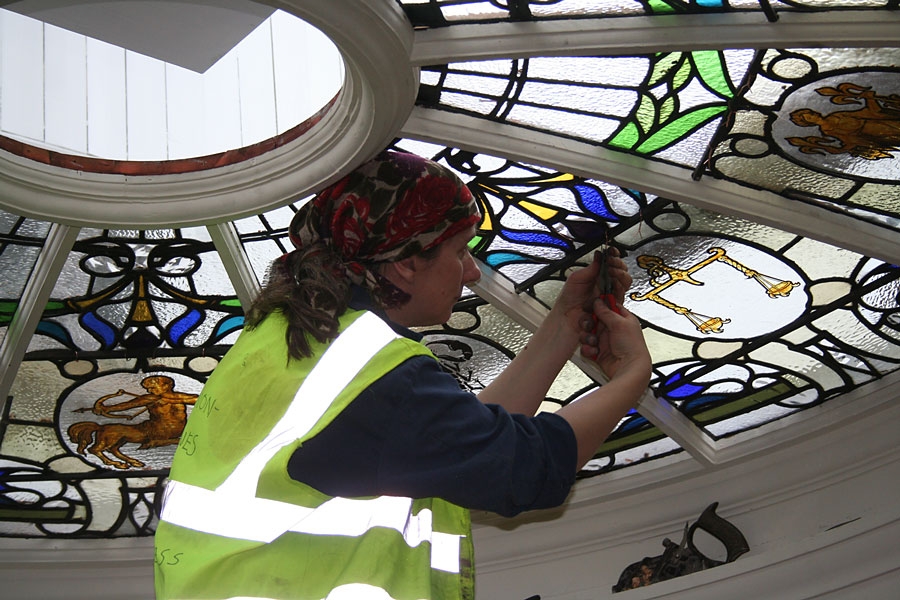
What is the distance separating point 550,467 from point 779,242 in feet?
20.9

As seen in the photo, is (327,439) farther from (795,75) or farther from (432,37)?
(795,75)

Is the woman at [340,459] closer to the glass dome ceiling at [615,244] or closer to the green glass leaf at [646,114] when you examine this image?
the glass dome ceiling at [615,244]

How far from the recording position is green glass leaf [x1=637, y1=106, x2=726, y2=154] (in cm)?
715

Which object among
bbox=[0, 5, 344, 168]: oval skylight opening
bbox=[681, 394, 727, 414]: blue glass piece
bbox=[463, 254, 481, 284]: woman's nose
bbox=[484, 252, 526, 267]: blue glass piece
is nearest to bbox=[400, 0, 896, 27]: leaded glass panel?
bbox=[0, 5, 344, 168]: oval skylight opening

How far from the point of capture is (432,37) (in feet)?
20.7

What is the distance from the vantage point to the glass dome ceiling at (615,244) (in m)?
6.33

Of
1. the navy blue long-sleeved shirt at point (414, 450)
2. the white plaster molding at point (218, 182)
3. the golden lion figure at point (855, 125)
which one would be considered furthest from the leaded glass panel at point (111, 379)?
the navy blue long-sleeved shirt at point (414, 450)

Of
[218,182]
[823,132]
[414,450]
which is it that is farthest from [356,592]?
[218,182]

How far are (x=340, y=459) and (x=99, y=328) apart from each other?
774 cm

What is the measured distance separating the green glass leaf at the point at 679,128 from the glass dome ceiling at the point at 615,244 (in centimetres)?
1

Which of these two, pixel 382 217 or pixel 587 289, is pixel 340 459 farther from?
pixel 587 289

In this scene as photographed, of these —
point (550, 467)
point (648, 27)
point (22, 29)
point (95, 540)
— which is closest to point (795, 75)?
point (648, 27)

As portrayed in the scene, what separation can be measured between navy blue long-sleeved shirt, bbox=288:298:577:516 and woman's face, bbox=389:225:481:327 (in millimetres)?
550

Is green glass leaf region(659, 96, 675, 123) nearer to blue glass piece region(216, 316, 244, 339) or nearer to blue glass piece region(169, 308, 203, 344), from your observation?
blue glass piece region(216, 316, 244, 339)
